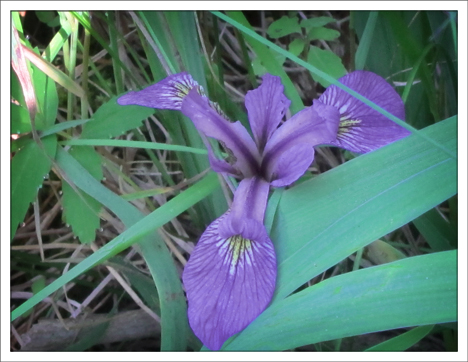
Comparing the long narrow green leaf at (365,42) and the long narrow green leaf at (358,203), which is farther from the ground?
the long narrow green leaf at (365,42)

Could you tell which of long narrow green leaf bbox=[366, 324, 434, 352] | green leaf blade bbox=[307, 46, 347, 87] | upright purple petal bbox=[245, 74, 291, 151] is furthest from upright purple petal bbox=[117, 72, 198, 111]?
long narrow green leaf bbox=[366, 324, 434, 352]

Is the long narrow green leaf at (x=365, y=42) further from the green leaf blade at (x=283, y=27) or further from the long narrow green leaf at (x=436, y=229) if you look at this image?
the long narrow green leaf at (x=436, y=229)

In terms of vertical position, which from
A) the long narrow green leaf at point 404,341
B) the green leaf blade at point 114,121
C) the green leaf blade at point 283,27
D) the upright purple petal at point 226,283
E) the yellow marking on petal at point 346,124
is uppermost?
the green leaf blade at point 283,27

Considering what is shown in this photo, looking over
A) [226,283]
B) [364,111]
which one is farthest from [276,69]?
[226,283]

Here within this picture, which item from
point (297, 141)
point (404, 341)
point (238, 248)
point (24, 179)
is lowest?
point (404, 341)

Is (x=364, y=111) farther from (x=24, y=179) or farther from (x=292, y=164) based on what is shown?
(x=24, y=179)

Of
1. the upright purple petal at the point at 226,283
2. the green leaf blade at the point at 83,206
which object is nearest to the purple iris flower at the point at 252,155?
the upright purple petal at the point at 226,283

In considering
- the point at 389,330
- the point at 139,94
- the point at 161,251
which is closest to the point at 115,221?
the point at 161,251
